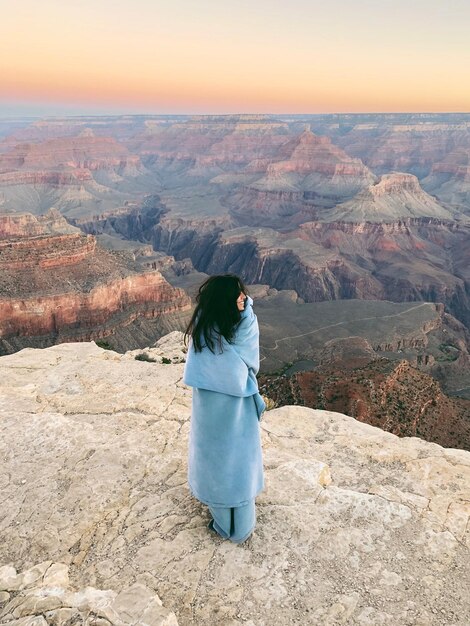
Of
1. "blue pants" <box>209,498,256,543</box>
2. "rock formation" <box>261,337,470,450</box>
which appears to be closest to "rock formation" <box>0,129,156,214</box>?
"rock formation" <box>261,337,470,450</box>

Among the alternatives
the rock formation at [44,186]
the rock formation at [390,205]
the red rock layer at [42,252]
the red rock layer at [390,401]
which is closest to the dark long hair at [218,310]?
the red rock layer at [390,401]

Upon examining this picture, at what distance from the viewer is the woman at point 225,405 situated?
5996 millimetres

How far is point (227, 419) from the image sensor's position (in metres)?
6.25

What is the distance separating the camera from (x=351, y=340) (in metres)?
58.4

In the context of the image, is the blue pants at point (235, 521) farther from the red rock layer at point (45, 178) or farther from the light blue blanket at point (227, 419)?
the red rock layer at point (45, 178)

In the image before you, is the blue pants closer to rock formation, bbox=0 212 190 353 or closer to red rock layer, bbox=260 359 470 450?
red rock layer, bbox=260 359 470 450

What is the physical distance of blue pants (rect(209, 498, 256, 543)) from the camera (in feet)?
21.0

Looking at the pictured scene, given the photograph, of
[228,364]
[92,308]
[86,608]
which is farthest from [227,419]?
[92,308]

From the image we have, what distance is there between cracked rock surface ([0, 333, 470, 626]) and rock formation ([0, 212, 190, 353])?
40.3 metres

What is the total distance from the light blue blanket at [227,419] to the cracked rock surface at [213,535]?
2.63 ft

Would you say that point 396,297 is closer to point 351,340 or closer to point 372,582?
point 351,340

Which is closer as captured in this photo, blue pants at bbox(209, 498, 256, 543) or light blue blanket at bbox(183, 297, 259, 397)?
light blue blanket at bbox(183, 297, 259, 397)

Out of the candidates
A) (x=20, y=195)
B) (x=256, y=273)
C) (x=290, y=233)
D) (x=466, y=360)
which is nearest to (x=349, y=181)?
(x=290, y=233)

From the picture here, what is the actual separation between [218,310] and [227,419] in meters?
1.45
